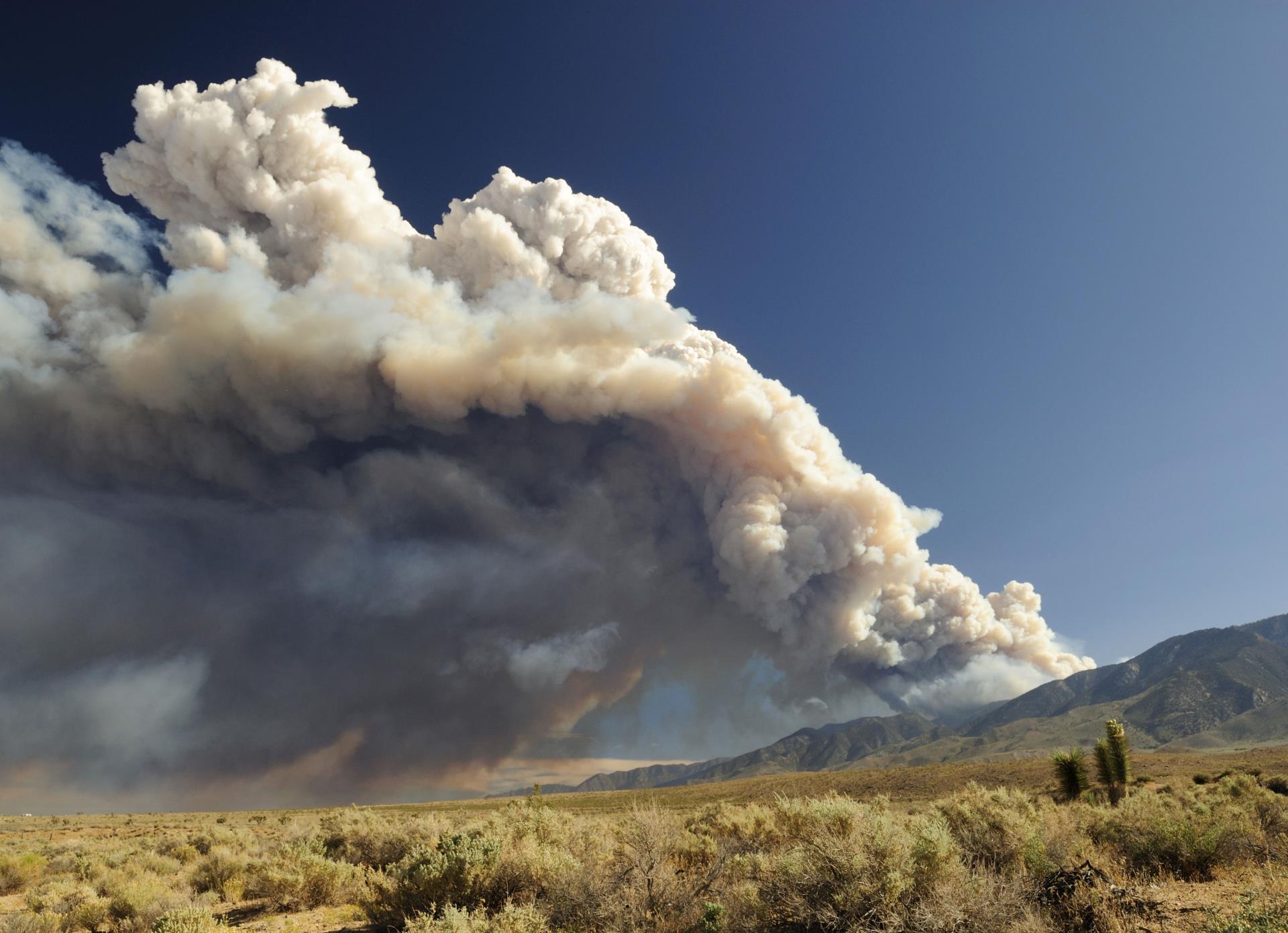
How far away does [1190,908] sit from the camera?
815 centimetres

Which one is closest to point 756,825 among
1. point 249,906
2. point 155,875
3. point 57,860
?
point 249,906

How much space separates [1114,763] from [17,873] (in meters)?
37.1

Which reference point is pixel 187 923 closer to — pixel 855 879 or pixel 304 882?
pixel 304 882

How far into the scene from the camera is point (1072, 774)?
79.7 feet

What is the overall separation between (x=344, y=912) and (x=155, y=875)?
8.25m

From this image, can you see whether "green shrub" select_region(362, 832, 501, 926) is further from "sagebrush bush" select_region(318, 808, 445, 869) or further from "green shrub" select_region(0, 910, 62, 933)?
"green shrub" select_region(0, 910, 62, 933)

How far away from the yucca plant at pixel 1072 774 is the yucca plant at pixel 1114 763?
887mm

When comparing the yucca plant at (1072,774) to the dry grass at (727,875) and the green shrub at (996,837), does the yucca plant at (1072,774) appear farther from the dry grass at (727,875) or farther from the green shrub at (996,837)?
the green shrub at (996,837)

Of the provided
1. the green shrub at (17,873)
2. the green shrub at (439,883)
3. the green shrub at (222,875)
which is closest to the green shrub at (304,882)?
the green shrub at (222,875)

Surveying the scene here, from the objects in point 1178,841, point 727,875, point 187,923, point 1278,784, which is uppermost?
point 187,923

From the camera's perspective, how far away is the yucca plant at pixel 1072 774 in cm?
2412

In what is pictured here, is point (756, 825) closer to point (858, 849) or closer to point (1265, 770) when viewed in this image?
point (858, 849)

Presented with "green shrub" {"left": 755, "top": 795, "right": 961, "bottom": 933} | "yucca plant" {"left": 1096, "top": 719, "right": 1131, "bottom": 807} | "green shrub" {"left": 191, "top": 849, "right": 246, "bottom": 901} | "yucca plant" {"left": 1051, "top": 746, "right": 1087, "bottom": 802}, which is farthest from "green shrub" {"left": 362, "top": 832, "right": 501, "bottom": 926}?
"yucca plant" {"left": 1096, "top": 719, "right": 1131, "bottom": 807}

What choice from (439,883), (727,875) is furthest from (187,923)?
(727,875)
